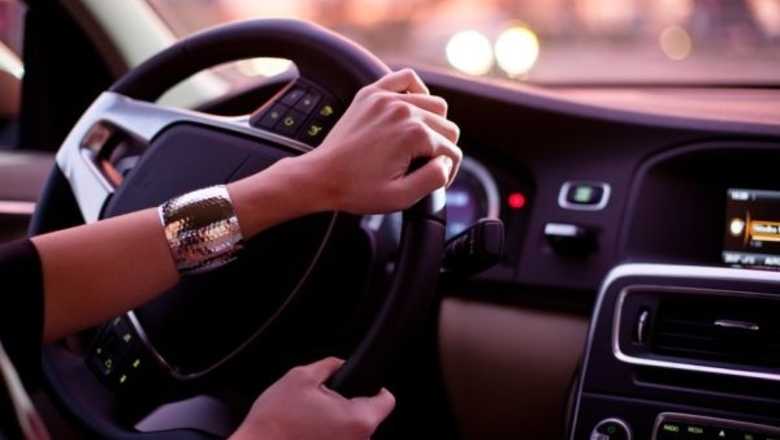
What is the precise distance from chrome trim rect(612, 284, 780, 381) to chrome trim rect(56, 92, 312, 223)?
0.56m

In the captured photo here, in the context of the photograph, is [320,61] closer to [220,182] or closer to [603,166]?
[220,182]

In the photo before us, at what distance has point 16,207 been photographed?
6.97 ft

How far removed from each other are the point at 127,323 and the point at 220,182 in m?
0.21

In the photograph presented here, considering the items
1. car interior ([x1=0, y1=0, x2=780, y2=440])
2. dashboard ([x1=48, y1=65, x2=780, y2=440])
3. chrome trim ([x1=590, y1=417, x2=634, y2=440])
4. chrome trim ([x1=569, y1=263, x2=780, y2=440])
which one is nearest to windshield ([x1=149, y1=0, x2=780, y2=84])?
car interior ([x1=0, y1=0, x2=780, y2=440])

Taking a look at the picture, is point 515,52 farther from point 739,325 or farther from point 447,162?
point 447,162

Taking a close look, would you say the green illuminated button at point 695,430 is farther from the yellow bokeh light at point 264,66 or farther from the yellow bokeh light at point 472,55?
the yellow bokeh light at point 472,55

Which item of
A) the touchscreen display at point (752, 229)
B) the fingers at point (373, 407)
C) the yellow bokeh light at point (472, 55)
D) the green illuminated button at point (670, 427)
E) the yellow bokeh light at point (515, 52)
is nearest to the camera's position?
the fingers at point (373, 407)

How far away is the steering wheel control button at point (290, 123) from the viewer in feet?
4.37

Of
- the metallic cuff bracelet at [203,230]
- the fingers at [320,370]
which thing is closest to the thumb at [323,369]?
the fingers at [320,370]

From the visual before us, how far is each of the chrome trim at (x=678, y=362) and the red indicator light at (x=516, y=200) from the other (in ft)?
0.95

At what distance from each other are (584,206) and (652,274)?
0.69 feet

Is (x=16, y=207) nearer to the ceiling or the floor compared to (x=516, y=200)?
nearer to the floor

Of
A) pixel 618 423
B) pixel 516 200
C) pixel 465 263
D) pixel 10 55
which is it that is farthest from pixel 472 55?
pixel 465 263

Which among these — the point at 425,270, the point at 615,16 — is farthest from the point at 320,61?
the point at 615,16
